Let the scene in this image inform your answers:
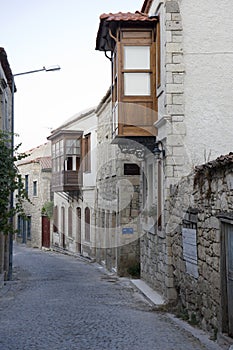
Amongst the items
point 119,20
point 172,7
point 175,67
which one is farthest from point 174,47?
point 119,20

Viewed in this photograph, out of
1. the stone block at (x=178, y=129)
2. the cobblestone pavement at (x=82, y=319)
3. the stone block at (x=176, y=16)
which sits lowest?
the cobblestone pavement at (x=82, y=319)

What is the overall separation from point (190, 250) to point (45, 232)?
90.7 ft

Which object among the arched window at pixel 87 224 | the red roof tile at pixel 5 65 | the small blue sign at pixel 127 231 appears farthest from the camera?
the arched window at pixel 87 224

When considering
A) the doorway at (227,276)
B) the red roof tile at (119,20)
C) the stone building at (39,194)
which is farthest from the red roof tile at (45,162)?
the doorway at (227,276)

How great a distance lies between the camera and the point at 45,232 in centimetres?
3681

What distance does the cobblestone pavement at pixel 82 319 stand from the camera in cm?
809

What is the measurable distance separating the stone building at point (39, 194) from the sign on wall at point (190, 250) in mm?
25541

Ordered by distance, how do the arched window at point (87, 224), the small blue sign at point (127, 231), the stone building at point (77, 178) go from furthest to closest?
the arched window at point (87, 224), the stone building at point (77, 178), the small blue sign at point (127, 231)

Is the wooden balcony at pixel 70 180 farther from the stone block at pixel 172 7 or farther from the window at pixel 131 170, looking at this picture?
the stone block at pixel 172 7

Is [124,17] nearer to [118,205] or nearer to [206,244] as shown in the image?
[206,244]

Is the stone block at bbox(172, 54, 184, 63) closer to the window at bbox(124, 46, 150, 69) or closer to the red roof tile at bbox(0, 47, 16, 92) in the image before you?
the window at bbox(124, 46, 150, 69)

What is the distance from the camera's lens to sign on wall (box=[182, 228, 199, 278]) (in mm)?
9594

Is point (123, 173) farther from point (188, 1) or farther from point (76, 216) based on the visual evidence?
point (76, 216)

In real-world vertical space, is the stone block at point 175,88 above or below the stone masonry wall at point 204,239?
above
